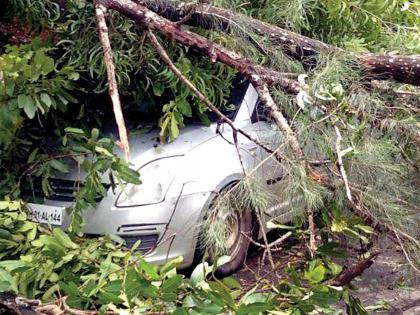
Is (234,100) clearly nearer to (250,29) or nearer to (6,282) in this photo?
(250,29)

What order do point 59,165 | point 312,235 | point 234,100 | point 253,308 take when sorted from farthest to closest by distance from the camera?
point 234,100 → point 59,165 → point 312,235 → point 253,308

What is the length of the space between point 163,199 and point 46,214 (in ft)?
2.28

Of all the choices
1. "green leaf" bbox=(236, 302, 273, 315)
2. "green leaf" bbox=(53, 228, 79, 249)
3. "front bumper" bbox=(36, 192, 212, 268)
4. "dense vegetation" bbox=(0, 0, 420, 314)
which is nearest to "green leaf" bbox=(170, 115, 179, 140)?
"dense vegetation" bbox=(0, 0, 420, 314)

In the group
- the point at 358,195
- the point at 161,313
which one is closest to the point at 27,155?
the point at 161,313

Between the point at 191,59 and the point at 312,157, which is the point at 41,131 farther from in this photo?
the point at 312,157

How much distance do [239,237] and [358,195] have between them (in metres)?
1.46

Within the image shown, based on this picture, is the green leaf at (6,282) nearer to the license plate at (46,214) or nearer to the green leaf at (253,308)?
the green leaf at (253,308)

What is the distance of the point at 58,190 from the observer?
3.75m

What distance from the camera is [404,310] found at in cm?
362

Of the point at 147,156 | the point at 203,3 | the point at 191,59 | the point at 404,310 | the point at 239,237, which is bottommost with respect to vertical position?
the point at 404,310

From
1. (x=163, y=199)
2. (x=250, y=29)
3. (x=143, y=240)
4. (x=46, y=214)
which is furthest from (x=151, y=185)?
(x=250, y=29)

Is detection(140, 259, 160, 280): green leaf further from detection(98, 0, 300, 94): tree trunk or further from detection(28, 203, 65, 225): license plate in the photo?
detection(28, 203, 65, 225): license plate

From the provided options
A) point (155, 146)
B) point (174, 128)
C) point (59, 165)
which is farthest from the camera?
point (155, 146)

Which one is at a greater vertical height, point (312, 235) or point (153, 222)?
point (312, 235)
